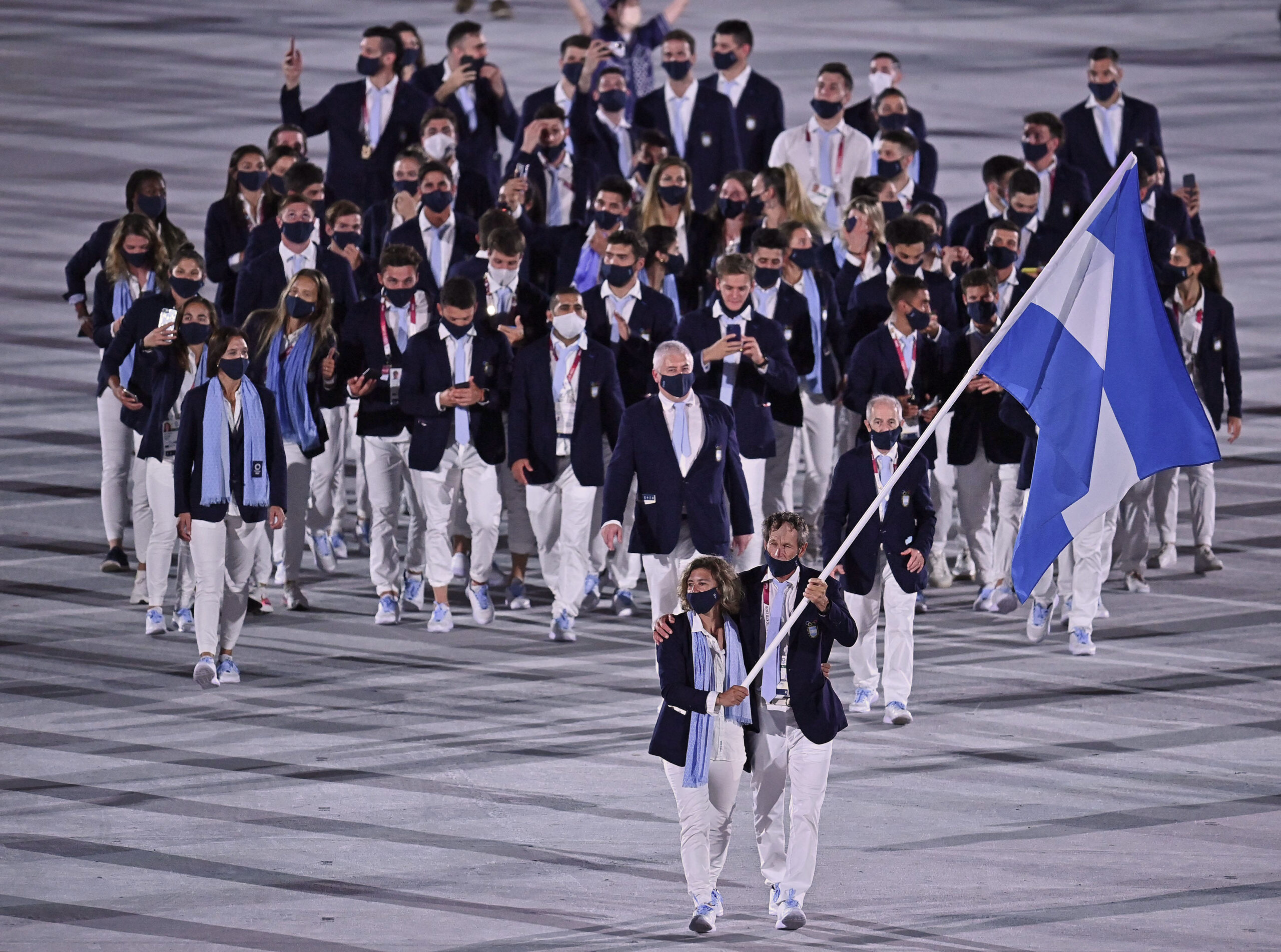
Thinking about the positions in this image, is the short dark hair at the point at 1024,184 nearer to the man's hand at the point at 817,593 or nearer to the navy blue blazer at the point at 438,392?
the navy blue blazer at the point at 438,392

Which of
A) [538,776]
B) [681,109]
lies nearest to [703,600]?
[538,776]

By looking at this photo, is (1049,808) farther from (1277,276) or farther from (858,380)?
(1277,276)

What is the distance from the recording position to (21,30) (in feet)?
97.2

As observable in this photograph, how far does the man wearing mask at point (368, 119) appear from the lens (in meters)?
18.1

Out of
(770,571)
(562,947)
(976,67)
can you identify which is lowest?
(562,947)

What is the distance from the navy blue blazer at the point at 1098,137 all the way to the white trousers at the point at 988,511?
149 inches

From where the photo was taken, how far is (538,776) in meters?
11.5

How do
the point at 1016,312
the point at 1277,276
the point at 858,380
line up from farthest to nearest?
1. the point at 1277,276
2. the point at 858,380
3. the point at 1016,312

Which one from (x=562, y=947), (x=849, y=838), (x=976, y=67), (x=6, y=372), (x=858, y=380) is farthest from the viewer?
(x=976, y=67)

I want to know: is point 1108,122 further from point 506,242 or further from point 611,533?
point 611,533

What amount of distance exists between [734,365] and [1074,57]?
51.0 feet

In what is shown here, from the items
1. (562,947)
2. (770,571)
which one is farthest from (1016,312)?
(562,947)

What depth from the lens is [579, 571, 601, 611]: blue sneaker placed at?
14.8 metres

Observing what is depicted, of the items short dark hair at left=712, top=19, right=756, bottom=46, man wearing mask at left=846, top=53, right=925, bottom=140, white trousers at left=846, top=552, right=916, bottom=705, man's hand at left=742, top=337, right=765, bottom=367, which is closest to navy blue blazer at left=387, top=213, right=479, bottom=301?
man's hand at left=742, top=337, right=765, bottom=367
